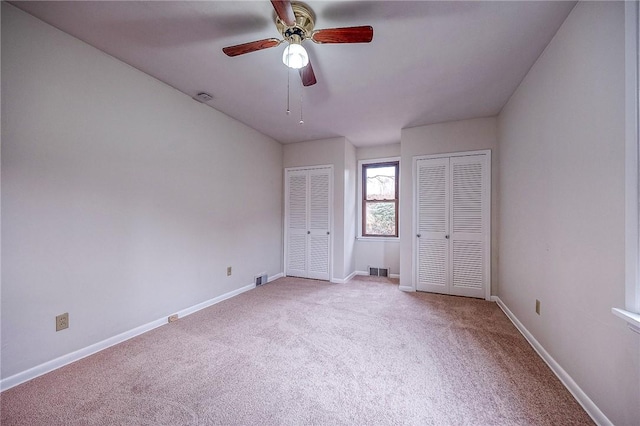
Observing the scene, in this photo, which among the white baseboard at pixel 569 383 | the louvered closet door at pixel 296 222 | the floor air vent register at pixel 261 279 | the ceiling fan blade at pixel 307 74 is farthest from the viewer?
the louvered closet door at pixel 296 222

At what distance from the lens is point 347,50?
2078 millimetres

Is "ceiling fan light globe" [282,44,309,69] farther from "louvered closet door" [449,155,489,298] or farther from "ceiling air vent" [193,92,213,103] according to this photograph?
"louvered closet door" [449,155,489,298]

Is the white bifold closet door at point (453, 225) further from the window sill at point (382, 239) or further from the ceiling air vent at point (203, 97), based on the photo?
the ceiling air vent at point (203, 97)

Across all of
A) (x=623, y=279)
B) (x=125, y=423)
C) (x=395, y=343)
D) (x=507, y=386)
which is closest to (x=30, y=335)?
(x=125, y=423)

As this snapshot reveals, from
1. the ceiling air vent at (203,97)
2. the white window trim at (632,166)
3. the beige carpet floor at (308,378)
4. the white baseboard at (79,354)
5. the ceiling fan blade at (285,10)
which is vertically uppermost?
the ceiling air vent at (203,97)

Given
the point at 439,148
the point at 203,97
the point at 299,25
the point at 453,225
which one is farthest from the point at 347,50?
the point at 453,225

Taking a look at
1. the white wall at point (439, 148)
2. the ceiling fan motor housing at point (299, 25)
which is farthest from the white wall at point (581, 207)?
the ceiling fan motor housing at point (299, 25)

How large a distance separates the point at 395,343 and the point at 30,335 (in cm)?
277

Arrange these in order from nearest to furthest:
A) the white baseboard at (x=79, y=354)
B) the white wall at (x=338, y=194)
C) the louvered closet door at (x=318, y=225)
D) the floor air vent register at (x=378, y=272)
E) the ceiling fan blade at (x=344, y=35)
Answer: the ceiling fan blade at (x=344, y=35) < the white baseboard at (x=79, y=354) < the white wall at (x=338, y=194) < the louvered closet door at (x=318, y=225) < the floor air vent register at (x=378, y=272)

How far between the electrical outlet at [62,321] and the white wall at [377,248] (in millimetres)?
3970

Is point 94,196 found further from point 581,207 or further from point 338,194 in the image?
point 581,207

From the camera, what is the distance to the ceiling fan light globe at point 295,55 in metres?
1.78

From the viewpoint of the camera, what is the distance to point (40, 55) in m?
1.79

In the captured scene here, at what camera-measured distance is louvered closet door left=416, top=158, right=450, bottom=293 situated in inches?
142
